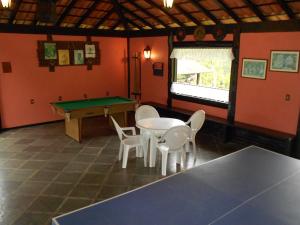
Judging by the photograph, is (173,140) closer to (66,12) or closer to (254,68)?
(254,68)

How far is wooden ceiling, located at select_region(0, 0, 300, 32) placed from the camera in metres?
5.11

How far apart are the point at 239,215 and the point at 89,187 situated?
271 centimetres

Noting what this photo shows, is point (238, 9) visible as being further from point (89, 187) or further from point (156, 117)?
point (89, 187)

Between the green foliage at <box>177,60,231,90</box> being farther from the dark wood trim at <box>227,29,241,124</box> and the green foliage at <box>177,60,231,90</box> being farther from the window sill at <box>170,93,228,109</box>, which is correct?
the window sill at <box>170,93,228,109</box>

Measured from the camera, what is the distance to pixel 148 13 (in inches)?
275

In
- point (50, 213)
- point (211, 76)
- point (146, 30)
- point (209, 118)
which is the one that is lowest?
point (50, 213)

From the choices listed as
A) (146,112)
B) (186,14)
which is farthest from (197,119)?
(186,14)

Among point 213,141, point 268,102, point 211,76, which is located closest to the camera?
point 268,102

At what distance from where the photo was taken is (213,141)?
6.23 meters

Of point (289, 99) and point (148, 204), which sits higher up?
point (289, 99)

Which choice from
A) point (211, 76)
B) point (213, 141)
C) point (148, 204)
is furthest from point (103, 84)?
point (148, 204)

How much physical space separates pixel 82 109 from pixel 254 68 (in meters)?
3.70

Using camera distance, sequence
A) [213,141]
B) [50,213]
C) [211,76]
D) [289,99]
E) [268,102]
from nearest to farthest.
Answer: [50,213] < [289,99] < [268,102] < [213,141] < [211,76]

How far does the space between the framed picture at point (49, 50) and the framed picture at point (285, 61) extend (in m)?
5.44
